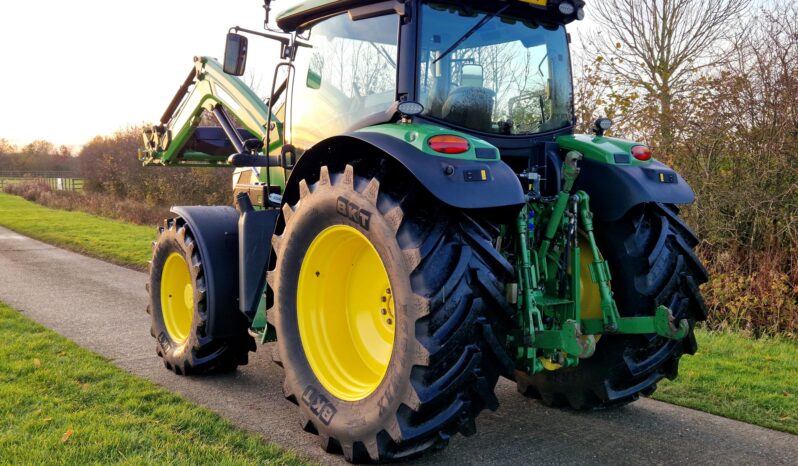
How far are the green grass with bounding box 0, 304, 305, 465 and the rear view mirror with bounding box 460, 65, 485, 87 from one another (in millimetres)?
2232

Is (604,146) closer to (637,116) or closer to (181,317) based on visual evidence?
(181,317)

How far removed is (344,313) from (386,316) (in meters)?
0.35

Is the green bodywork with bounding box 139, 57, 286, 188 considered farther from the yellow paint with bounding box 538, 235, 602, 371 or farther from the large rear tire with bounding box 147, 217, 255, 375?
the yellow paint with bounding box 538, 235, 602, 371

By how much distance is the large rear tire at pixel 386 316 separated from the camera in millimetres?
3158

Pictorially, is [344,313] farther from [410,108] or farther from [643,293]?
[643,293]

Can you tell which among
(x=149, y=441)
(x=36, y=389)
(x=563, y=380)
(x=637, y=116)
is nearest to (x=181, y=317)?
(x=36, y=389)

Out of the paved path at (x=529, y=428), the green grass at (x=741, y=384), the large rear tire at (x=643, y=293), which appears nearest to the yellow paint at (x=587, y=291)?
the large rear tire at (x=643, y=293)

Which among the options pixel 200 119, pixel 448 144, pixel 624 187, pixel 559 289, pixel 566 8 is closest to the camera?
pixel 448 144

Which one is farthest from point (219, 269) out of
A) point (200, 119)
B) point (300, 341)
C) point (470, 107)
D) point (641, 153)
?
point (641, 153)

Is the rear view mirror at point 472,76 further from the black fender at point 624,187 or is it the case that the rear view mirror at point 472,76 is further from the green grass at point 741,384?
the green grass at point 741,384

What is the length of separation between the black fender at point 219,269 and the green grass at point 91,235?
22.8 ft

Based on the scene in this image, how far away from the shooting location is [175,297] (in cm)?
570

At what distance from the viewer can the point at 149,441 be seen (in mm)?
3807

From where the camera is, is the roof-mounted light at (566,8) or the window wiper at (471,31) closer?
the window wiper at (471,31)
